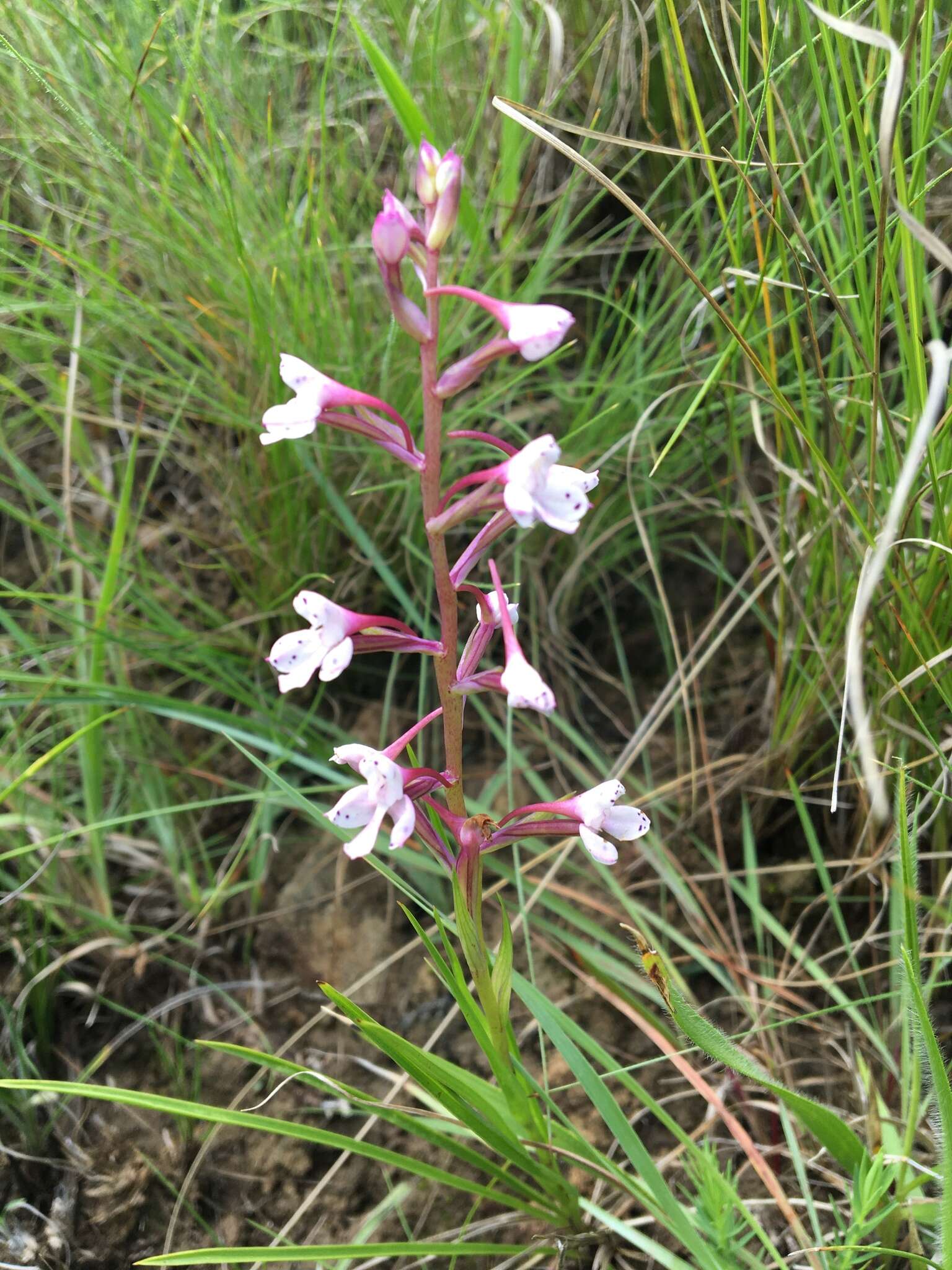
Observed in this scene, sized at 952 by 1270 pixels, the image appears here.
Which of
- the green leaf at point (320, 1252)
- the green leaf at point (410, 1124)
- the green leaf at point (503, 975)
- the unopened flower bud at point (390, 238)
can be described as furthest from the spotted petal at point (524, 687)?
the green leaf at point (320, 1252)

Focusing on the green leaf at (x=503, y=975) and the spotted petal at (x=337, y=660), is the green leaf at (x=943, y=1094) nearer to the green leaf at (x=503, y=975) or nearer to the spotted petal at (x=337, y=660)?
the green leaf at (x=503, y=975)

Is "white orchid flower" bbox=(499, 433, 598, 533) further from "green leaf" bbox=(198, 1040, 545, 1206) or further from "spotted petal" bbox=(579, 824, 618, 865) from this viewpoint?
"green leaf" bbox=(198, 1040, 545, 1206)

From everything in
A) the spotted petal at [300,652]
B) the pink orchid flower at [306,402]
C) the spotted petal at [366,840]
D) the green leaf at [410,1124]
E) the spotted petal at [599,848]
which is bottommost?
the green leaf at [410,1124]

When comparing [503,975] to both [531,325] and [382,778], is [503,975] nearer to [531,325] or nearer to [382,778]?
[382,778]

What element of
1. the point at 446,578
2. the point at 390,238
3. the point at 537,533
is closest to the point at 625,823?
the point at 446,578

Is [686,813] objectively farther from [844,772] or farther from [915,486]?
[915,486]

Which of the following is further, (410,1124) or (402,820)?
(410,1124)

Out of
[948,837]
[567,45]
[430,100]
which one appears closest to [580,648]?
[948,837]
